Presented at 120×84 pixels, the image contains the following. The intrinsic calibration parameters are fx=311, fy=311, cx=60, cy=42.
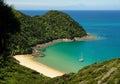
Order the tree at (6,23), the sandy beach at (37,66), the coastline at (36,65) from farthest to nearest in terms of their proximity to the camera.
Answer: the coastline at (36,65) < the sandy beach at (37,66) < the tree at (6,23)

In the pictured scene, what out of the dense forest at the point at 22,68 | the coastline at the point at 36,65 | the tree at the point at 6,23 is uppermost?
the tree at the point at 6,23

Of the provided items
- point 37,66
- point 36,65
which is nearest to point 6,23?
point 37,66

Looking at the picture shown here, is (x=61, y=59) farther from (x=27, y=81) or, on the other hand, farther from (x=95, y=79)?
(x=95, y=79)

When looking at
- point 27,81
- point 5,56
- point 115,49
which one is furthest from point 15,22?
point 115,49

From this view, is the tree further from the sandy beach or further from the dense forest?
the sandy beach

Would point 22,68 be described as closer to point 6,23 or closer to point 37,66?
point 37,66

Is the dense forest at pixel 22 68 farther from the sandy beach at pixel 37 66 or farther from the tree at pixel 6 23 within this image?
the sandy beach at pixel 37 66

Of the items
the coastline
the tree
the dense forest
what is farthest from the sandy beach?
the tree

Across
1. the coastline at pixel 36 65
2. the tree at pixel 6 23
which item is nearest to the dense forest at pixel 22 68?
the tree at pixel 6 23
